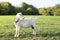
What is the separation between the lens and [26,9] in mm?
27453

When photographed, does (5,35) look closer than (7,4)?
Yes

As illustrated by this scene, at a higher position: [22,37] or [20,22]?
[20,22]

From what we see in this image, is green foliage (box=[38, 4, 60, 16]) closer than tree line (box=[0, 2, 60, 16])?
No

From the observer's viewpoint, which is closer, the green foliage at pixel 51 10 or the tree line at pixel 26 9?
the tree line at pixel 26 9

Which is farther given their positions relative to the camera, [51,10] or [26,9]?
[51,10]

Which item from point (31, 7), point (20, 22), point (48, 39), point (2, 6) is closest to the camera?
point (48, 39)

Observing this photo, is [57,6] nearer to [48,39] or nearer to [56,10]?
[56,10]

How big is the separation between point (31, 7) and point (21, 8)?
5.40 ft

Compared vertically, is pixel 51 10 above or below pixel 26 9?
below

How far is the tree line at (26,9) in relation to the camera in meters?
27.0

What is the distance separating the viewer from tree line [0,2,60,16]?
27.0 m

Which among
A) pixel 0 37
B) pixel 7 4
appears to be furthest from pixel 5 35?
pixel 7 4

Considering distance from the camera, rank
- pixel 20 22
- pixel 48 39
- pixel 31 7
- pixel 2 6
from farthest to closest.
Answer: pixel 2 6 → pixel 31 7 → pixel 20 22 → pixel 48 39

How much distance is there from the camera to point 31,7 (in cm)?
2650
